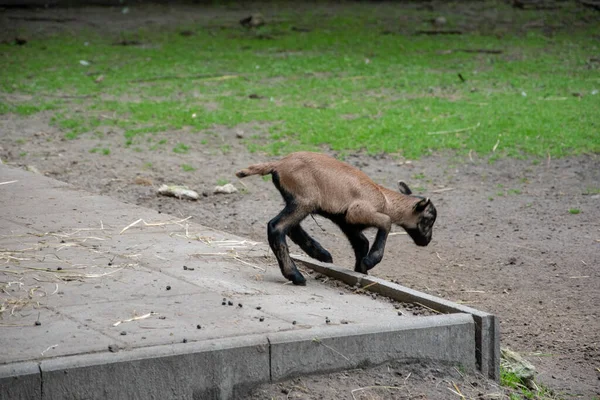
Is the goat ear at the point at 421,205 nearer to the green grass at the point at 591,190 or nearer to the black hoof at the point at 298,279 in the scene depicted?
the black hoof at the point at 298,279

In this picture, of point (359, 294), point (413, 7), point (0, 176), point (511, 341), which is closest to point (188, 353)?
point (359, 294)

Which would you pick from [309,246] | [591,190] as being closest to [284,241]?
[309,246]

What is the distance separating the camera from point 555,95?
1320 cm

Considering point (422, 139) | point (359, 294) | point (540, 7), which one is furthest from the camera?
point (540, 7)

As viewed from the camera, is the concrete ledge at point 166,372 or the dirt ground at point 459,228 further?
the dirt ground at point 459,228

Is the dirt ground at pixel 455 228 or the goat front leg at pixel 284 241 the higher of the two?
the goat front leg at pixel 284 241

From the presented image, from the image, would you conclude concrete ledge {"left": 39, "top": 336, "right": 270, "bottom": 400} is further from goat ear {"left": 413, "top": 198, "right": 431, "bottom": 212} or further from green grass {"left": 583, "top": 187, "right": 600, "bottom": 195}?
green grass {"left": 583, "top": 187, "right": 600, "bottom": 195}

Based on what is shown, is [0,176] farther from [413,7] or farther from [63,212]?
[413,7]

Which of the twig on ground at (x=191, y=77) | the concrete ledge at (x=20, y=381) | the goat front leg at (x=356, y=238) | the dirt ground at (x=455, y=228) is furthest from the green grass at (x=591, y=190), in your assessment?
the concrete ledge at (x=20, y=381)

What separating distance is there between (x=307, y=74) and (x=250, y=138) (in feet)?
12.4

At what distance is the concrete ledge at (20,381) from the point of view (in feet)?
13.2

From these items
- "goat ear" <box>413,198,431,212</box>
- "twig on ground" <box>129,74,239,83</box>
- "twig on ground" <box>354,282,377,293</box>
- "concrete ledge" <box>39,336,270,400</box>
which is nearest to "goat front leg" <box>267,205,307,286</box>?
"twig on ground" <box>354,282,377,293</box>

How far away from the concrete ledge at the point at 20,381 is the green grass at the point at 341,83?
6548mm

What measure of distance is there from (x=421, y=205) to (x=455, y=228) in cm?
199
